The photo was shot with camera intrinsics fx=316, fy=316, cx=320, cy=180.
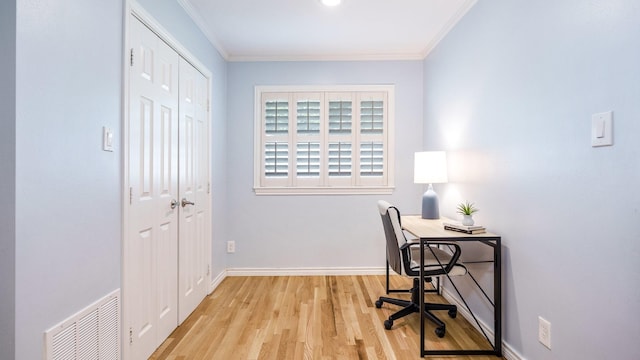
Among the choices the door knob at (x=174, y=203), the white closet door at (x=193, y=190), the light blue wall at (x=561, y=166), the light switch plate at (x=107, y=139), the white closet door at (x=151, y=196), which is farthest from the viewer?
the white closet door at (x=193, y=190)

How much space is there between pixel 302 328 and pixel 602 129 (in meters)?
2.13

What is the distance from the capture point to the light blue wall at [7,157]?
3.60ft

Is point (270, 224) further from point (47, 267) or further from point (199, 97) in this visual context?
point (47, 267)

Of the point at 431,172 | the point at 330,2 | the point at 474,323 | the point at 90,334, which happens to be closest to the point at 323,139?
the point at 431,172

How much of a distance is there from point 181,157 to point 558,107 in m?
2.40

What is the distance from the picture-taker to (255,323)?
8.02ft

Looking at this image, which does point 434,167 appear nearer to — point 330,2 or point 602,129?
point 602,129

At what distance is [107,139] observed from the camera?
1.58 metres

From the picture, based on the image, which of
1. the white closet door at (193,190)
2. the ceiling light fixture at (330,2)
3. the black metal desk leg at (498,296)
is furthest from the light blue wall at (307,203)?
the black metal desk leg at (498,296)

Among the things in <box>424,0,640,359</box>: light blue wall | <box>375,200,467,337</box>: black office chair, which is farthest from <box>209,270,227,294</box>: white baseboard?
<box>424,0,640,359</box>: light blue wall

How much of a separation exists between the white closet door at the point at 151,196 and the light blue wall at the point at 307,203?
49.3 inches

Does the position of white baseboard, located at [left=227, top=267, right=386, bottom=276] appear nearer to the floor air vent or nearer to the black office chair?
the black office chair

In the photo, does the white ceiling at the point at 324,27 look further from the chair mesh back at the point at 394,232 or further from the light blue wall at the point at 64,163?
the chair mesh back at the point at 394,232

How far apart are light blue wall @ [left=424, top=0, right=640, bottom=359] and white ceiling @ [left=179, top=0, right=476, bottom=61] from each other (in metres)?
0.54
